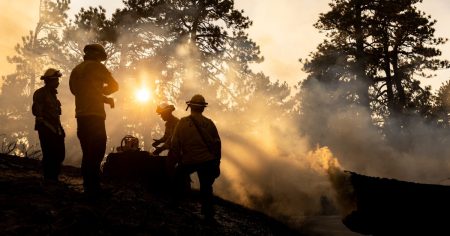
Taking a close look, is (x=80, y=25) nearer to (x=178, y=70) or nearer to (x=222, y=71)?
(x=178, y=70)

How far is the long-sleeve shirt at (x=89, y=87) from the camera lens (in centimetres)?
521

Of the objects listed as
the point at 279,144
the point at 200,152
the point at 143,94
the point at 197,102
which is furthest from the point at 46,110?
the point at 143,94

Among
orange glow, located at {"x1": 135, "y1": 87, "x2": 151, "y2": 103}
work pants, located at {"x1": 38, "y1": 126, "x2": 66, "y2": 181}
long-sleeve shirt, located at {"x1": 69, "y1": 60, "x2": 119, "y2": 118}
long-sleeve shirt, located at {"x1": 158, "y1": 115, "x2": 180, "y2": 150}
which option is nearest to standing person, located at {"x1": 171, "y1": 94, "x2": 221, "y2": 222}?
long-sleeve shirt, located at {"x1": 69, "y1": 60, "x2": 119, "y2": 118}

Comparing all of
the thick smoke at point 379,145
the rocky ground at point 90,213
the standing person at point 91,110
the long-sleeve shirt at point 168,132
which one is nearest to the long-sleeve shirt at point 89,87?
the standing person at point 91,110

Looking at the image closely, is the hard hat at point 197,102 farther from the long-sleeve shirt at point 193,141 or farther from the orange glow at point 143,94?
the orange glow at point 143,94

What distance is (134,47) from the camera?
22.7 metres

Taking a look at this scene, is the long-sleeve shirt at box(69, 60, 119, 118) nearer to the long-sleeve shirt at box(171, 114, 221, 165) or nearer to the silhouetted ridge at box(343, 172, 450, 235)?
the long-sleeve shirt at box(171, 114, 221, 165)

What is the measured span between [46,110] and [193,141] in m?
2.80

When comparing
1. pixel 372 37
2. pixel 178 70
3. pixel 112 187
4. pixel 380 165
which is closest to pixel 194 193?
pixel 112 187

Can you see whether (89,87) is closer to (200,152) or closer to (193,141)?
(193,141)

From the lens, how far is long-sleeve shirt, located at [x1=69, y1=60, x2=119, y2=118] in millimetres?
5215

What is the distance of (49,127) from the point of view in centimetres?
661

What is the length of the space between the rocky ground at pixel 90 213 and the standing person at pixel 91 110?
0.38 metres

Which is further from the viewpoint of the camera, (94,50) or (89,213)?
(94,50)
